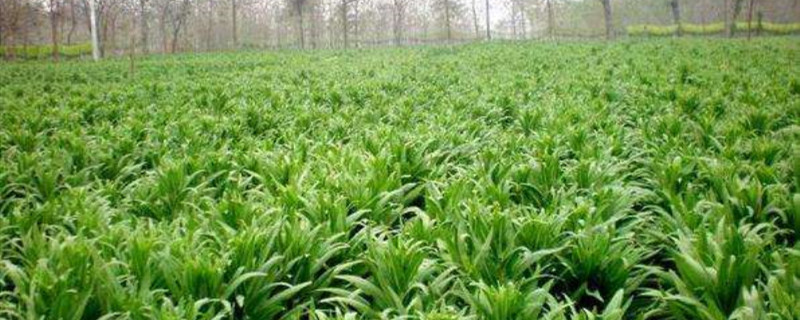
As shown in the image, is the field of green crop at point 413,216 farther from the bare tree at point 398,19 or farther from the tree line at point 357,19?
the tree line at point 357,19

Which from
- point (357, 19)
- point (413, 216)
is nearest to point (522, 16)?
point (357, 19)

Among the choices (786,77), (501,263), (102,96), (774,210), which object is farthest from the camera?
(102,96)

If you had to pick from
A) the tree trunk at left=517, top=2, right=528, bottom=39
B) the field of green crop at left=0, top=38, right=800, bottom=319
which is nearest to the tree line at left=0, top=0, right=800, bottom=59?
the tree trunk at left=517, top=2, right=528, bottom=39

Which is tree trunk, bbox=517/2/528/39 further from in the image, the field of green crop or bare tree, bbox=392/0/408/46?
the field of green crop

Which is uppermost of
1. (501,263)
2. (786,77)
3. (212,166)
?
(786,77)

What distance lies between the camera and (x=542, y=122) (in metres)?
8.75

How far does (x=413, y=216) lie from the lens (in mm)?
5285

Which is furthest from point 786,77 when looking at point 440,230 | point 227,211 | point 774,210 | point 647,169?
point 227,211

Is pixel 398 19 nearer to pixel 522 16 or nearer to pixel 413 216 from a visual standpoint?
pixel 522 16

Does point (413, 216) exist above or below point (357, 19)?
below

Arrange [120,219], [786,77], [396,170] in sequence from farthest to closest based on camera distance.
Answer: [786,77], [396,170], [120,219]

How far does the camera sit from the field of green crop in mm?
3117

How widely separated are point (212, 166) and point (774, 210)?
5.13 m

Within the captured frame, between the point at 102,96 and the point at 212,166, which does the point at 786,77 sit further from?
the point at 102,96
